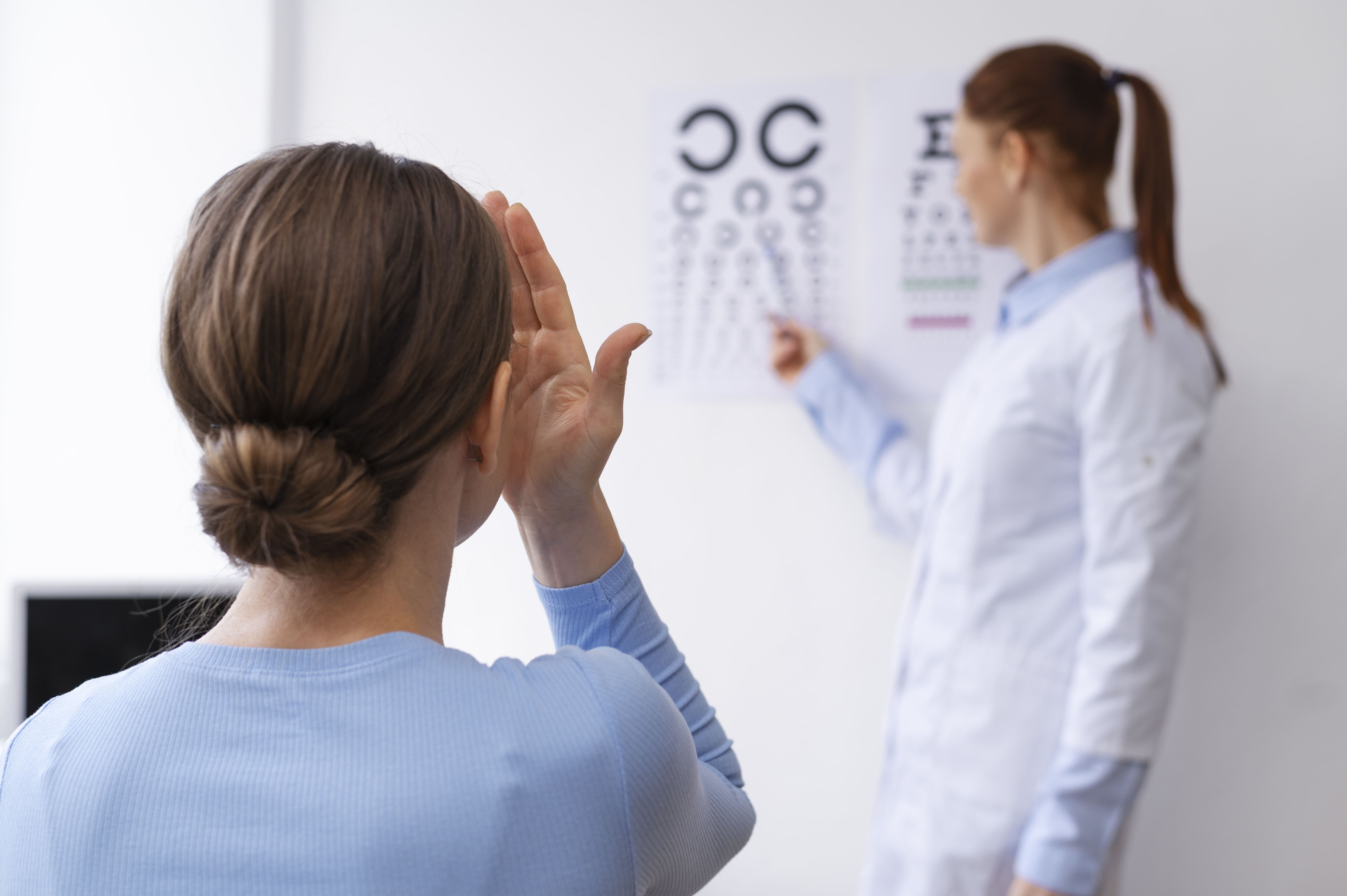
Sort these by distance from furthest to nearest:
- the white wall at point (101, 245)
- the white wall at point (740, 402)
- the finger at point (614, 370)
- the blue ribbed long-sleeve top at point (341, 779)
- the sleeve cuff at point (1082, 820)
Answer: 1. the white wall at point (101, 245)
2. the white wall at point (740, 402)
3. the sleeve cuff at point (1082, 820)
4. the finger at point (614, 370)
5. the blue ribbed long-sleeve top at point (341, 779)

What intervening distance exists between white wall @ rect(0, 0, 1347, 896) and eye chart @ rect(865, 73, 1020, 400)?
0.05 meters

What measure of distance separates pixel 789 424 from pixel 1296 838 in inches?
37.8

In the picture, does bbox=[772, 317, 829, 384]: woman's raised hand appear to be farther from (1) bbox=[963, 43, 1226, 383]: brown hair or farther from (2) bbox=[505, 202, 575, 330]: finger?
(2) bbox=[505, 202, 575, 330]: finger

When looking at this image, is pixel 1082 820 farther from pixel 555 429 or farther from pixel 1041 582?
pixel 555 429

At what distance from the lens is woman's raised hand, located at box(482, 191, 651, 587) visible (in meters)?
0.67

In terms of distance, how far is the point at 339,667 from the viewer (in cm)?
49

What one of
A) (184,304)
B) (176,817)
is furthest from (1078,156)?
(176,817)

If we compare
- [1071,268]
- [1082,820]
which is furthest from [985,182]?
[1082,820]

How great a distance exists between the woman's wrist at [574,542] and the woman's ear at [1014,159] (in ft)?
2.92

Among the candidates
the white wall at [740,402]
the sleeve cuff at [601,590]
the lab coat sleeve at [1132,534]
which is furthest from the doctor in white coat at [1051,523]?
the sleeve cuff at [601,590]

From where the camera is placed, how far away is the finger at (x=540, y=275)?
701mm

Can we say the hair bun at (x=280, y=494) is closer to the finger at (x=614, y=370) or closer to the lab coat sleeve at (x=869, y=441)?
the finger at (x=614, y=370)

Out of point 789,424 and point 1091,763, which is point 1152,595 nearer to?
point 1091,763

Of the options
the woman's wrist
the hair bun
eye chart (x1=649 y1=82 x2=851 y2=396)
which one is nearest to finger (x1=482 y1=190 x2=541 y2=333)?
the woman's wrist
